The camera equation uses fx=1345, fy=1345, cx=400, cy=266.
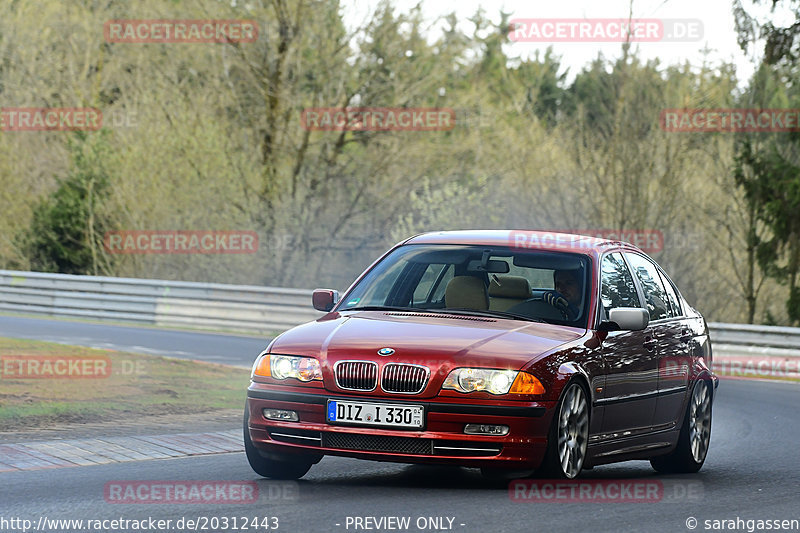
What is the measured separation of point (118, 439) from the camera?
1040 centimetres

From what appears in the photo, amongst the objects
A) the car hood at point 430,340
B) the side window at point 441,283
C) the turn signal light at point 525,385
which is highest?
the side window at point 441,283

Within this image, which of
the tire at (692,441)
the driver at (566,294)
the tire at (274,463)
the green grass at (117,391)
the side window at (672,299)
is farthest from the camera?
the green grass at (117,391)

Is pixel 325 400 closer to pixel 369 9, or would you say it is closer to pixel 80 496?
pixel 80 496

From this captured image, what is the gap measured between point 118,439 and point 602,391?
393 cm

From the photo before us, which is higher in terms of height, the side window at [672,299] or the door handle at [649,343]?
the side window at [672,299]

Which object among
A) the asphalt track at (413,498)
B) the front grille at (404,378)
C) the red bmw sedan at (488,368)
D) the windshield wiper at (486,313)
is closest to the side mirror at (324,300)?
the red bmw sedan at (488,368)

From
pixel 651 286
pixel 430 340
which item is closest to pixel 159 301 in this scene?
pixel 651 286

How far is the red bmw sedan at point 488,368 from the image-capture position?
25.4 feet

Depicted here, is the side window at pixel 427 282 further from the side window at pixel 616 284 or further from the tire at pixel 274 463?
the tire at pixel 274 463

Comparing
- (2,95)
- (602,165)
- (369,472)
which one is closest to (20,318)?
(602,165)

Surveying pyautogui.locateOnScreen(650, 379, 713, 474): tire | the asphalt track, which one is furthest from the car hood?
pyautogui.locateOnScreen(650, 379, 713, 474): tire

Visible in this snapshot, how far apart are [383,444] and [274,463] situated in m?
0.96

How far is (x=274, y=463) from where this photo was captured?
8.38 meters

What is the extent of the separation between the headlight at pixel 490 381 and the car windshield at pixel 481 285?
1059 millimetres
